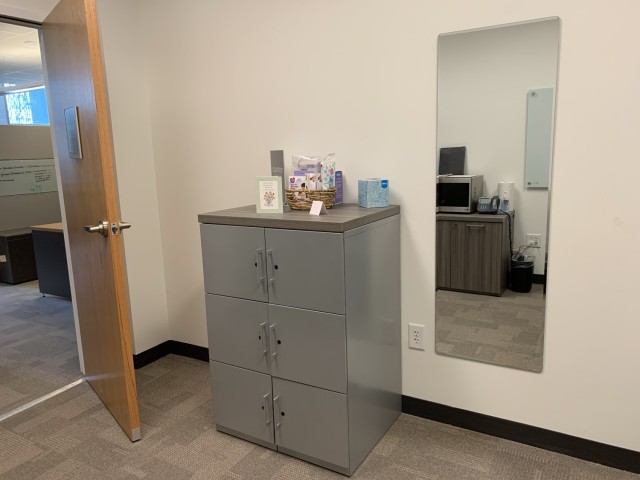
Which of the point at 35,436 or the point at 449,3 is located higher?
the point at 449,3

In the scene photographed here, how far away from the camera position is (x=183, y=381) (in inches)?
110

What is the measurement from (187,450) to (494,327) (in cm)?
148

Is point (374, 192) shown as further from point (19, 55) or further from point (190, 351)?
point (19, 55)

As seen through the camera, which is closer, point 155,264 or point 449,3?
point 449,3

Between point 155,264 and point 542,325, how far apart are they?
228 centimetres

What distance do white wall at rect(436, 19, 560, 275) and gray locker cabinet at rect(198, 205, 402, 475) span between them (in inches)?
17.4

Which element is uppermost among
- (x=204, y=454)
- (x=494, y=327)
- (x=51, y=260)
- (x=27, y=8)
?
(x=27, y=8)

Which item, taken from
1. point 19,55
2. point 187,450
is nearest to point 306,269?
point 187,450

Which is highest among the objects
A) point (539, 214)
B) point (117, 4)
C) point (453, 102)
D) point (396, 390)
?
point (117, 4)

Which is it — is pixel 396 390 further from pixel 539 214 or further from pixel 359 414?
pixel 539 214

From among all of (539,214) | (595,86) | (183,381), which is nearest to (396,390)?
(539,214)

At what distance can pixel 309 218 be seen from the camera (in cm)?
189

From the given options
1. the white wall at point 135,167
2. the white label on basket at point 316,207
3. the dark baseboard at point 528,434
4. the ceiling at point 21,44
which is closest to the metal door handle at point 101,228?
the white wall at point 135,167

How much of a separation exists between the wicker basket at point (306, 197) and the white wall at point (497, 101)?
53 cm
